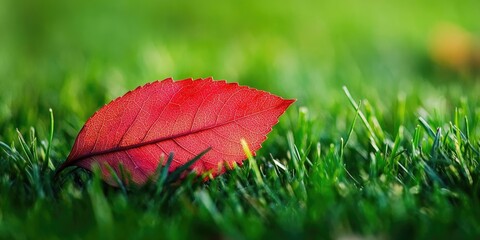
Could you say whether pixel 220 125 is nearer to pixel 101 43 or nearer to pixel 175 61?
pixel 175 61

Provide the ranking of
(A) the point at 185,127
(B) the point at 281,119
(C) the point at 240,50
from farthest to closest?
(C) the point at 240,50, (B) the point at 281,119, (A) the point at 185,127

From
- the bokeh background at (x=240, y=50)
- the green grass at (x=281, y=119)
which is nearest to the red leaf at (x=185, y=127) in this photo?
the green grass at (x=281, y=119)

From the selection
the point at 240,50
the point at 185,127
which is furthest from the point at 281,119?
the point at 240,50

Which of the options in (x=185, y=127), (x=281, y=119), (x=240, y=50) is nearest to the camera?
(x=185, y=127)

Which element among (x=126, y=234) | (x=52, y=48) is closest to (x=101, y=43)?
(x=52, y=48)

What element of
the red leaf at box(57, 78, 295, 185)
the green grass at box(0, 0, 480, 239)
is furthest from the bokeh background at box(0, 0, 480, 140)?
the red leaf at box(57, 78, 295, 185)

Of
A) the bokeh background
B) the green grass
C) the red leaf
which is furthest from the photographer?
the bokeh background

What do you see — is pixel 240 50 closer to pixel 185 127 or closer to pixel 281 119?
pixel 281 119

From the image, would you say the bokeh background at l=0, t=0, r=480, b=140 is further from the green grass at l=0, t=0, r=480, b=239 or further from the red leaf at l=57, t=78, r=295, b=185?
the red leaf at l=57, t=78, r=295, b=185
